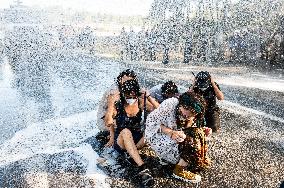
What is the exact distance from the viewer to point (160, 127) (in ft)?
15.4

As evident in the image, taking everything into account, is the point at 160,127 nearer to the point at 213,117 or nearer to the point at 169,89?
the point at 169,89

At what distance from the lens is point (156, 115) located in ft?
15.4

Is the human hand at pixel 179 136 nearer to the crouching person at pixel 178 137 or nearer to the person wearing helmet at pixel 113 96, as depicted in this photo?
the crouching person at pixel 178 137

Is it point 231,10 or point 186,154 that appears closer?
point 186,154

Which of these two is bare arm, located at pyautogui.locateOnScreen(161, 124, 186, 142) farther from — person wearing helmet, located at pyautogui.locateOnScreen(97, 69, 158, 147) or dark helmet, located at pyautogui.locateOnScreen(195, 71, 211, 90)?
dark helmet, located at pyautogui.locateOnScreen(195, 71, 211, 90)

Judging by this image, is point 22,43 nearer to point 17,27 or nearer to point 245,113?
point 17,27

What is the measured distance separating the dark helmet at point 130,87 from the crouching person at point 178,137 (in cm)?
43

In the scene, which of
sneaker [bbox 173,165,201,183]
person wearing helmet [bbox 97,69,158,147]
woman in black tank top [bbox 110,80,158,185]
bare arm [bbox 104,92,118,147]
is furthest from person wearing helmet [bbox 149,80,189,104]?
sneaker [bbox 173,165,201,183]

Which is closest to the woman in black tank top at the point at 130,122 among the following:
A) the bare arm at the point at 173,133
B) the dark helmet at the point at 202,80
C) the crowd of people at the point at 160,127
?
the crowd of people at the point at 160,127

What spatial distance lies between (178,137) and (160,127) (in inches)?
10.9

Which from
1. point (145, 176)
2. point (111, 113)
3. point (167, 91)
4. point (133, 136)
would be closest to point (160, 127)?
point (145, 176)

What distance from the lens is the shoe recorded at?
4.55 metres

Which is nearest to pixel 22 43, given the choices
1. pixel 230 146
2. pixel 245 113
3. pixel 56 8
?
pixel 245 113

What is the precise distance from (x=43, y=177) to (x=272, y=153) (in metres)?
3.37
